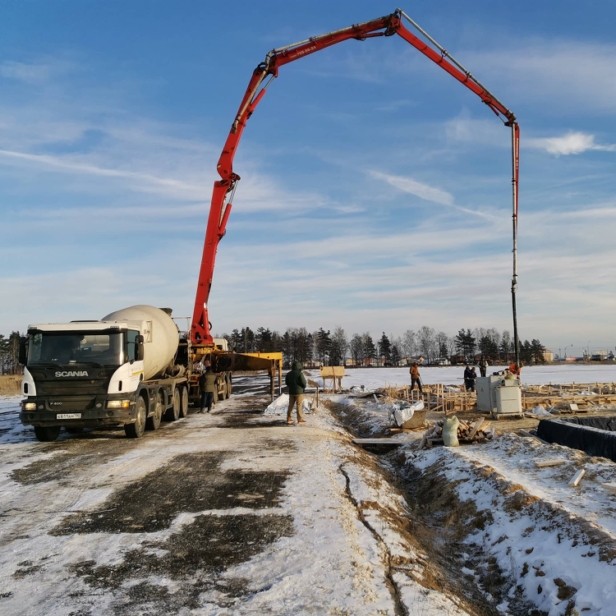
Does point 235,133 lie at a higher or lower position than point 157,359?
higher

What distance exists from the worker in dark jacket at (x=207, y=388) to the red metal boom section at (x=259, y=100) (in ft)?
5.95

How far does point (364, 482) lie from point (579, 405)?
15.5 meters

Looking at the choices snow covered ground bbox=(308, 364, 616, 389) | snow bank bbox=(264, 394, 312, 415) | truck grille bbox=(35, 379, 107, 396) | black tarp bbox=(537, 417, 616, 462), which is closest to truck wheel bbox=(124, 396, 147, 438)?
truck grille bbox=(35, 379, 107, 396)

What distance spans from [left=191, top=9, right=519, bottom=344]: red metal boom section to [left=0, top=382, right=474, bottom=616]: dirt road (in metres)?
9.64

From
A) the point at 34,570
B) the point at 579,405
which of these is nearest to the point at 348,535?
the point at 34,570

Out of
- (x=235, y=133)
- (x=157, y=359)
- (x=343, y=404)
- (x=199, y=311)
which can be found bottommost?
(x=343, y=404)

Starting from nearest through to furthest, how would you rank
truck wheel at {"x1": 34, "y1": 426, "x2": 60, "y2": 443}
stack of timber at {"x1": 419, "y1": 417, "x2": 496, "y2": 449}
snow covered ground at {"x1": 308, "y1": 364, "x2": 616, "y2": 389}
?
stack of timber at {"x1": 419, "y1": 417, "x2": 496, "y2": 449} → truck wheel at {"x1": 34, "y1": 426, "x2": 60, "y2": 443} → snow covered ground at {"x1": 308, "y1": 364, "x2": 616, "y2": 389}

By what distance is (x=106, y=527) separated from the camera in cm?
659

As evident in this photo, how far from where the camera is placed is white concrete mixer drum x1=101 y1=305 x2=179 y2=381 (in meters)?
15.1

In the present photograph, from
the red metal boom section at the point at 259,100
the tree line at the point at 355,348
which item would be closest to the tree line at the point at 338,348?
the tree line at the point at 355,348

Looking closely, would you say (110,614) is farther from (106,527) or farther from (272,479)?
(272,479)

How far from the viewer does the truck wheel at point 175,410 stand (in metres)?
17.1

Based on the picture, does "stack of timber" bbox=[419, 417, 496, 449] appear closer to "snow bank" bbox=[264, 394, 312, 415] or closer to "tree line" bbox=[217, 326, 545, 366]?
"snow bank" bbox=[264, 394, 312, 415]

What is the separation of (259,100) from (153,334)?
32.3 ft
